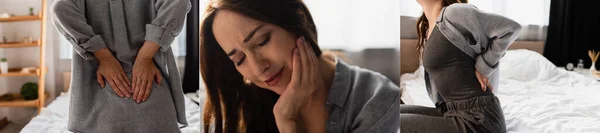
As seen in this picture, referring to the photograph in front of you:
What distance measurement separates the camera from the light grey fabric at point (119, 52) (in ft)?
3.42

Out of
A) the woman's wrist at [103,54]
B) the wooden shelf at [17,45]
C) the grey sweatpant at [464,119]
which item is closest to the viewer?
the woman's wrist at [103,54]

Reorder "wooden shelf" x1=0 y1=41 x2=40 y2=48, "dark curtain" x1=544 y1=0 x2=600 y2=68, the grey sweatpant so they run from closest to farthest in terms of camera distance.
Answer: the grey sweatpant → "wooden shelf" x1=0 y1=41 x2=40 y2=48 → "dark curtain" x1=544 y1=0 x2=600 y2=68

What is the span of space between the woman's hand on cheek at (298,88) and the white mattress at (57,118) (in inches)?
11.8

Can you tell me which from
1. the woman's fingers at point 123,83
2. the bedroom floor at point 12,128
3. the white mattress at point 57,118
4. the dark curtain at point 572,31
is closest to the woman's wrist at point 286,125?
the white mattress at point 57,118

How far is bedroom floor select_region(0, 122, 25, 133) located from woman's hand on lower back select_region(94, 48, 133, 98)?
48 cm

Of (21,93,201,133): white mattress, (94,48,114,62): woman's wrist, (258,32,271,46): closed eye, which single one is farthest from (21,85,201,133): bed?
(258,32,271,46): closed eye

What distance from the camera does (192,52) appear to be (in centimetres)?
121

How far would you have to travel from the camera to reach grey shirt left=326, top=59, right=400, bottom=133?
0.99 meters

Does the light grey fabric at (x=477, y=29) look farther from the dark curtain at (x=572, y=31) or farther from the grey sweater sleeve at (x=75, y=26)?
the grey sweater sleeve at (x=75, y=26)

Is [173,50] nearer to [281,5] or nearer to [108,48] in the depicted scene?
[108,48]

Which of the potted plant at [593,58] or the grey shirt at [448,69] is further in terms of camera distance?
the potted plant at [593,58]

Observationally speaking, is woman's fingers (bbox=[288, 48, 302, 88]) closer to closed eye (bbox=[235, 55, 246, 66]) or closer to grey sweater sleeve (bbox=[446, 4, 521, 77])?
closed eye (bbox=[235, 55, 246, 66])

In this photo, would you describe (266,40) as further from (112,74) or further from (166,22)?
(112,74)

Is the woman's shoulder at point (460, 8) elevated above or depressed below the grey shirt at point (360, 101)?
above
